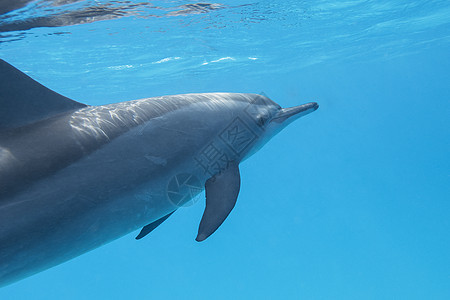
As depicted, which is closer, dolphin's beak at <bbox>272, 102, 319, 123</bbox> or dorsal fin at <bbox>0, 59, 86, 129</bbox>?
dorsal fin at <bbox>0, 59, 86, 129</bbox>

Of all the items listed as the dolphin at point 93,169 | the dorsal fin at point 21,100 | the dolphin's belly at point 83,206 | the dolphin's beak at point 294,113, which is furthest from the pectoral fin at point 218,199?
the dorsal fin at point 21,100

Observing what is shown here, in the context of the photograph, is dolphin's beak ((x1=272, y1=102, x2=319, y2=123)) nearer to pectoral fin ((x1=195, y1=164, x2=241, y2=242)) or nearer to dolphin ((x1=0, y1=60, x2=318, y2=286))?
dolphin ((x1=0, y1=60, x2=318, y2=286))

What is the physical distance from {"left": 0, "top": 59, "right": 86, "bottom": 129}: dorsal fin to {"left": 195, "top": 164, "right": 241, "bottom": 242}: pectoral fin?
185 centimetres

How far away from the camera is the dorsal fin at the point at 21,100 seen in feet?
10.5

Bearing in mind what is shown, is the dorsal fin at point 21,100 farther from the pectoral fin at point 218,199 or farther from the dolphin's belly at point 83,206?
the pectoral fin at point 218,199

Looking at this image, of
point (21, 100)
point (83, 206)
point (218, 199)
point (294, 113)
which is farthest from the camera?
point (294, 113)

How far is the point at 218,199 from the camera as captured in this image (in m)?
4.13

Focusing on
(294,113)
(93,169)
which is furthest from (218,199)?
(294,113)

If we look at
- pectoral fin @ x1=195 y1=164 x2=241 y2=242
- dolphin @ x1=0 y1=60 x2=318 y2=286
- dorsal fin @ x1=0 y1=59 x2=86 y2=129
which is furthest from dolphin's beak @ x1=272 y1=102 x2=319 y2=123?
dorsal fin @ x1=0 y1=59 x2=86 y2=129

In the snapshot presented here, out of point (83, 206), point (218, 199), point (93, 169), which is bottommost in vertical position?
point (218, 199)

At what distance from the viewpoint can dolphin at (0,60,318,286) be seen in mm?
2877

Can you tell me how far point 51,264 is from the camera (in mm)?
3287

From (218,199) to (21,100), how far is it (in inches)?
87.8

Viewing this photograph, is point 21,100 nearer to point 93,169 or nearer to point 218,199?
point 93,169
